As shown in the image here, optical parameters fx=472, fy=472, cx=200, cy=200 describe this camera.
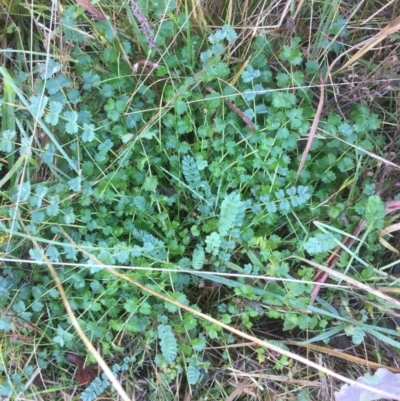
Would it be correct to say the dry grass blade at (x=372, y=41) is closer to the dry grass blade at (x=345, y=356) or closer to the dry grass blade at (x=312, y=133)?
the dry grass blade at (x=312, y=133)

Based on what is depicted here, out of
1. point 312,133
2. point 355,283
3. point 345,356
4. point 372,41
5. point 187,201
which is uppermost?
point 372,41

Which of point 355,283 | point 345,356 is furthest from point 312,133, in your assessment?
point 345,356

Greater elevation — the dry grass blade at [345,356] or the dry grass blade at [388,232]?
the dry grass blade at [388,232]

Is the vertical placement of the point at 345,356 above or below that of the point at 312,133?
below

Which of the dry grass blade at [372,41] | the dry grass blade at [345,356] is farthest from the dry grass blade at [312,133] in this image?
the dry grass blade at [345,356]

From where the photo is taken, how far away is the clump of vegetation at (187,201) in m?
1.21

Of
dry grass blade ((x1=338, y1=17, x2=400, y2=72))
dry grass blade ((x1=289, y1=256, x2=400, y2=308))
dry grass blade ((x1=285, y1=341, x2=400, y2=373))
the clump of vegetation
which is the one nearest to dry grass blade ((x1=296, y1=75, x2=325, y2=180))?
the clump of vegetation

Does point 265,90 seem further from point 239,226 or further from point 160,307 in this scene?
point 160,307

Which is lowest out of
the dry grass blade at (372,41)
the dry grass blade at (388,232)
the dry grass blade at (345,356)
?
the dry grass blade at (345,356)

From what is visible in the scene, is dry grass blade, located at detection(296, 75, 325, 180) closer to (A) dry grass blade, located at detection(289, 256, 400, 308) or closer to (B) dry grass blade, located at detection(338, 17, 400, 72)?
(B) dry grass blade, located at detection(338, 17, 400, 72)

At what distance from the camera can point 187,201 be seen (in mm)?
1310

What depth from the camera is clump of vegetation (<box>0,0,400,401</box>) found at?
121cm

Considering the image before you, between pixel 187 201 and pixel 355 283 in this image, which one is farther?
pixel 187 201

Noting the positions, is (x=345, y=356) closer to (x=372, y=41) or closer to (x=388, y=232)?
(x=388, y=232)
